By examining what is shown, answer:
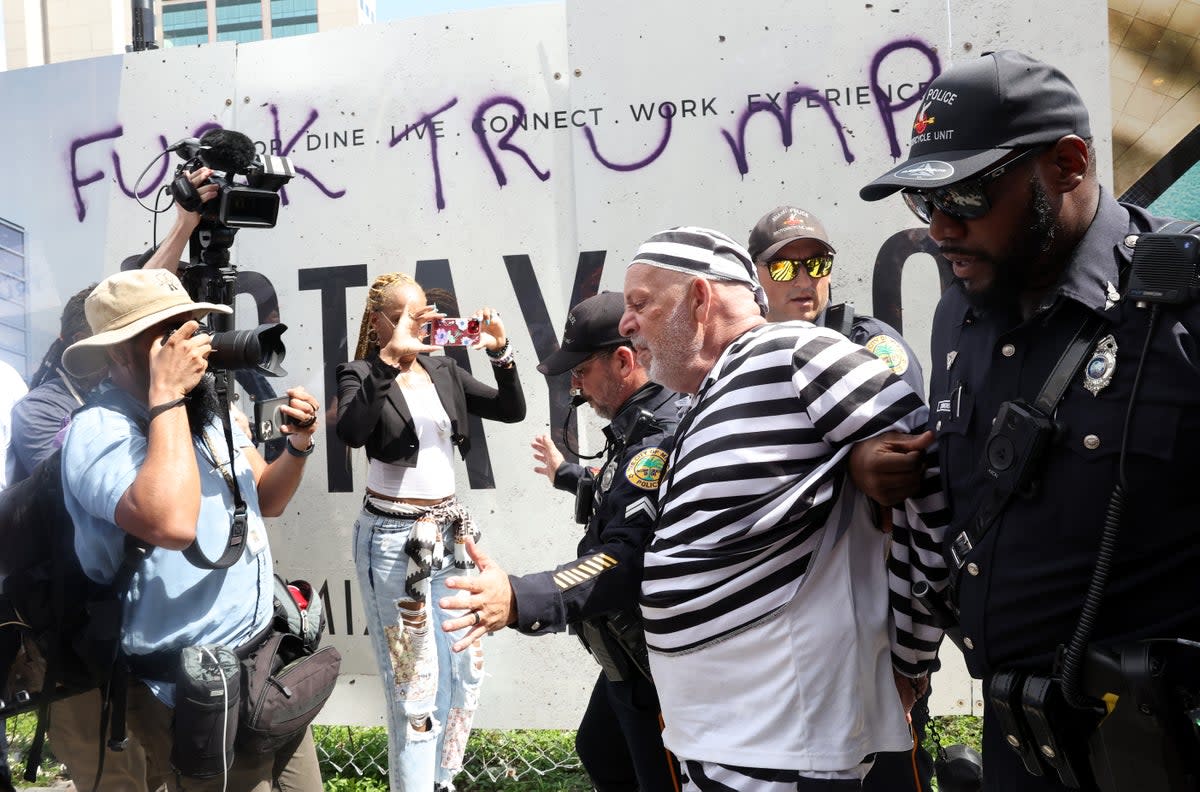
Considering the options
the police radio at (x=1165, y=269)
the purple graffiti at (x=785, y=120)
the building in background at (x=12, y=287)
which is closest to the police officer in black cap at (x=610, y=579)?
the police radio at (x=1165, y=269)

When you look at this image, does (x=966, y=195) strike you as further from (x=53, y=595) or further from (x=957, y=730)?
(x=957, y=730)

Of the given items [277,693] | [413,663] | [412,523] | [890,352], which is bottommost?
[413,663]

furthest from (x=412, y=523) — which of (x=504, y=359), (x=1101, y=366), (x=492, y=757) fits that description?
(x=1101, y=366)

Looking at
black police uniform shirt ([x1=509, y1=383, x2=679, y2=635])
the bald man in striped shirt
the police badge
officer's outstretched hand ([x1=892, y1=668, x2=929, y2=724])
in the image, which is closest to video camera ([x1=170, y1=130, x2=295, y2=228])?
black police uniform shirt ([x1=509, y1=383, x2=679, y2=635])

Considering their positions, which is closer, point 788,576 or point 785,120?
point 788,576

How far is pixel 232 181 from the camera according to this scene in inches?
144

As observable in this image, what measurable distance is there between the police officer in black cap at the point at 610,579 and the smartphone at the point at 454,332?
1024mm

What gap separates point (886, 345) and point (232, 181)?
2254 millimetres

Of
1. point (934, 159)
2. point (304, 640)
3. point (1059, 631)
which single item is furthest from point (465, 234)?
point (1059, 631)

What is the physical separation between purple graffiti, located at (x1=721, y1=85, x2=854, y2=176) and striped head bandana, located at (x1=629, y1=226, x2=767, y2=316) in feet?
7.53

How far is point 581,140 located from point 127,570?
106 inches

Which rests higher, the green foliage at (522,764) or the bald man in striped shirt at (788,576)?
the bald man in striped shirt at (788,576)

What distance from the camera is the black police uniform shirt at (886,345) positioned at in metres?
3.31

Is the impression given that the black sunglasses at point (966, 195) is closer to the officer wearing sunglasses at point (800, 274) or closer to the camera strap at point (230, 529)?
the officer wearing sunglasses at point (800, 274)
